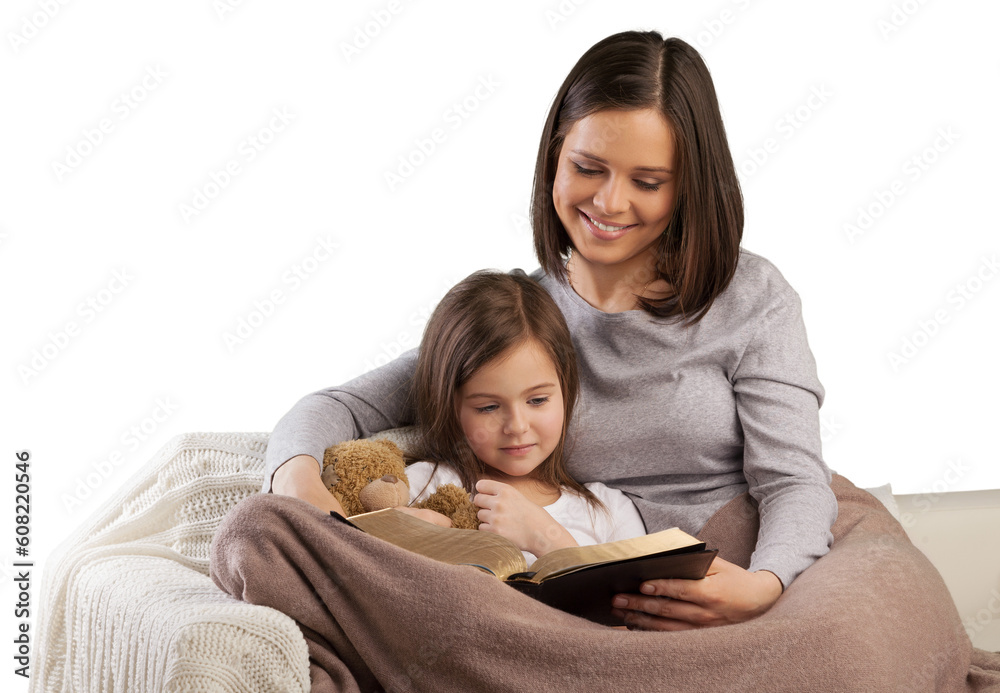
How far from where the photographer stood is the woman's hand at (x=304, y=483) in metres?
1.35

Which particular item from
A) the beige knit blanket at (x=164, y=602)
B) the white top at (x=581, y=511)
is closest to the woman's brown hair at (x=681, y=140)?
the white top at (x=581, y=511)

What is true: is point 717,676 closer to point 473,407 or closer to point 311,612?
point 311,612

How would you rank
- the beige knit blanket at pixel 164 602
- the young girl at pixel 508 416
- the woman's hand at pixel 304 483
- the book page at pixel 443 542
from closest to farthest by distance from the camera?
the beige knit blanket at pixel 164 602 → the book page at pixel 443 542 → the woman's hand at pixel 304 483 → the young girl at pixel 508 416

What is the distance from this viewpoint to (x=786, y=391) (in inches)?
60.6

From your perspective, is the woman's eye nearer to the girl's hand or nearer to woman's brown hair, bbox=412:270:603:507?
woman's brown hair, bbox=412:270:603:507

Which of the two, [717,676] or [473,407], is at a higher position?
[473,407]

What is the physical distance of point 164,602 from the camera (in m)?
1.16

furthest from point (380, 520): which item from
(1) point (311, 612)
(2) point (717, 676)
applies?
(2) point (717, 676)

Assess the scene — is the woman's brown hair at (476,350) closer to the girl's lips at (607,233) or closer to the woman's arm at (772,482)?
the girl's lips at (607,233)

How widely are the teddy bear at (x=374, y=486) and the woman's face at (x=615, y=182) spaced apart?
1.60 ft

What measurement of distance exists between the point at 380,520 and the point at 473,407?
1.12 feet

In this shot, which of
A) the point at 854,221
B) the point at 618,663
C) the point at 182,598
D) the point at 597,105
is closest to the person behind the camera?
the point at 618,663

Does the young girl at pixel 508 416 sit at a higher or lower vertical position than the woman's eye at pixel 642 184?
lower

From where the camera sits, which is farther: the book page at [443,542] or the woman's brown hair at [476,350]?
the woman's brown hair at [476,350]
